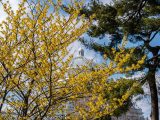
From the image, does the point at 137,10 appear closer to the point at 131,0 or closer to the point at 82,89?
the point at 131,0

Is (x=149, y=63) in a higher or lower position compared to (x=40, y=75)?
higher

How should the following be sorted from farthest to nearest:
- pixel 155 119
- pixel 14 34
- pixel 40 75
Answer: pixel 155 119 → pixel 14 34 → pixel 40 75

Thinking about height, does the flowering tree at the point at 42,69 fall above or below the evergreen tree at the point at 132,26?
below

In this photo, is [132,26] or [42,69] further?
[132,26]

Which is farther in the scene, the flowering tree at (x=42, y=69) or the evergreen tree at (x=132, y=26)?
the evergreen tree at (x=132, y=26)

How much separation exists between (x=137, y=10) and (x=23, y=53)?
7.31 meters

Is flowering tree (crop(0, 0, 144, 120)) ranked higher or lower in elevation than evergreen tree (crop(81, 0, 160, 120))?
lower

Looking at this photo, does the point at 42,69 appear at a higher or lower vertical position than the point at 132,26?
lower

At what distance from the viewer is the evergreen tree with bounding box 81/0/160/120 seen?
493 inches

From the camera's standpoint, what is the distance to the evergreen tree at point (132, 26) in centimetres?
1252

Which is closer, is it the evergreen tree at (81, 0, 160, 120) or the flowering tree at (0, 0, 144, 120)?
the flowering tree at (0, 0, 144, 120)

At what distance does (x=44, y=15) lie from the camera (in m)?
5.97

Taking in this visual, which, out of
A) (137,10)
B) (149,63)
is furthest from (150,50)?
(137,10)

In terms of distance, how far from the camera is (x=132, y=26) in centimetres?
1260
